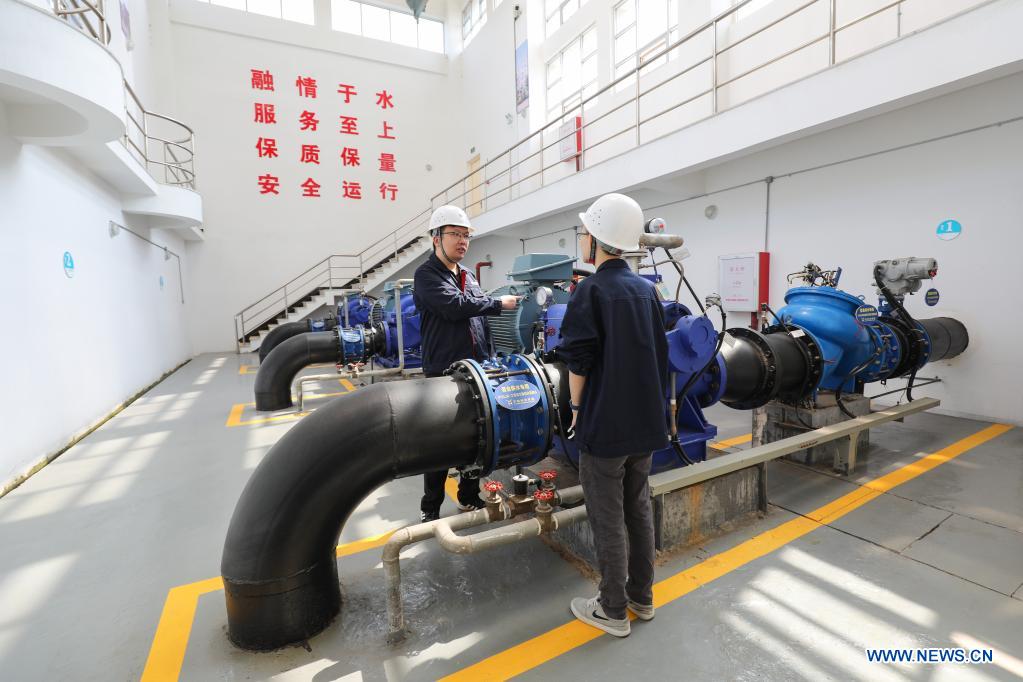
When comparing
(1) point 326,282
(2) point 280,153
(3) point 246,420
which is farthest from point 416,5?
(3) point 246,420

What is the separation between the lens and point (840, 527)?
2.66 m

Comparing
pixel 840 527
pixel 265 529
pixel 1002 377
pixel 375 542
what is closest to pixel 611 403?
pixel 265 529

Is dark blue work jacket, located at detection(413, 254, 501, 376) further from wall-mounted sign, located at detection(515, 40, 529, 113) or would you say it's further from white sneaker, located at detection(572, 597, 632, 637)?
wall-mounted sign, located at detection(515, 40, 529, 113)

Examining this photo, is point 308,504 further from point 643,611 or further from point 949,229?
point 949,229

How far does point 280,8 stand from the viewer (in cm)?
1284

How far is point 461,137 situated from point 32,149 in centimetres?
1186

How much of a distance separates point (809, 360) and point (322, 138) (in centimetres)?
1344

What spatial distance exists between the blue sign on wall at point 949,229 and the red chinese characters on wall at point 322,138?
12.4 metres

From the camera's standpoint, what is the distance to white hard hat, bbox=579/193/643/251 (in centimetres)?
178

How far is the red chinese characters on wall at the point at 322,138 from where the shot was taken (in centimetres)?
1258

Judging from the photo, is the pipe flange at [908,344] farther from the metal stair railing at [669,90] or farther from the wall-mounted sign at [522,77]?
the wall-mounted sign at [522,77]

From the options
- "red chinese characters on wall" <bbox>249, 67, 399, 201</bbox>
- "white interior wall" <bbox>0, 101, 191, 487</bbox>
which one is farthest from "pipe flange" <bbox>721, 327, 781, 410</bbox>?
"red chinese characters on wall" <bbox>249, 67, 399, 201</bbox>

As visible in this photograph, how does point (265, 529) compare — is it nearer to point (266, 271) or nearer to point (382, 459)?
point (382, 459)

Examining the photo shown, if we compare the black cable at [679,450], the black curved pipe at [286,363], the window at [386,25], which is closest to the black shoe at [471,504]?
the black cable at [679,450]
